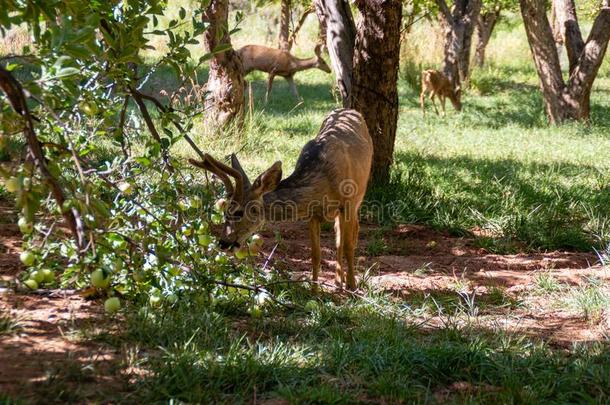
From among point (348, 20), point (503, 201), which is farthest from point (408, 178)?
point (348, 20)

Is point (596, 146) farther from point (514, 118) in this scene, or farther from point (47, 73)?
point (47, 73)

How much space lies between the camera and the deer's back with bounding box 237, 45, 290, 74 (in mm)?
18016

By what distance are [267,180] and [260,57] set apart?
13785 mm

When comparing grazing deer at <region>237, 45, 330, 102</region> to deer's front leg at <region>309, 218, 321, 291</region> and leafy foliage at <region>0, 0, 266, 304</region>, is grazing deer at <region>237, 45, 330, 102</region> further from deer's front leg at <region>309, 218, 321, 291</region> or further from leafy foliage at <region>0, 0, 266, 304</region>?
leafy foliage at <region>0, 0, 266, 304</region>

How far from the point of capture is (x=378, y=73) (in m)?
7.66

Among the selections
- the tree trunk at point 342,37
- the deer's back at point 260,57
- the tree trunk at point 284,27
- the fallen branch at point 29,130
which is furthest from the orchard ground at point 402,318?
the tree trunk at point 284,27

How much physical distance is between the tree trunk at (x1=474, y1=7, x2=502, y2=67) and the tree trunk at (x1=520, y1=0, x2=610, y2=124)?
863cm

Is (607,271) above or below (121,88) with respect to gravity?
below

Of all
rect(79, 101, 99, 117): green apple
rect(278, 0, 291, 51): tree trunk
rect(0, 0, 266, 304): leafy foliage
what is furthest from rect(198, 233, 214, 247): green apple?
rect(278, 0, 291, 51): tree trunk

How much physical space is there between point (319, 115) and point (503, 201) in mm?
6080

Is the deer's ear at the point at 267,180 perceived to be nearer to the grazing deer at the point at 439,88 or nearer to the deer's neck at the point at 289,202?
the deer's neck at the point at 289,202

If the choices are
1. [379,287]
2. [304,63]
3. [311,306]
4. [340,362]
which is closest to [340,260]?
[379,287]

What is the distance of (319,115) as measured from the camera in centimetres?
1334

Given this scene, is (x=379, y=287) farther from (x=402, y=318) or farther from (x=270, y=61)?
(x=270, y=61)
